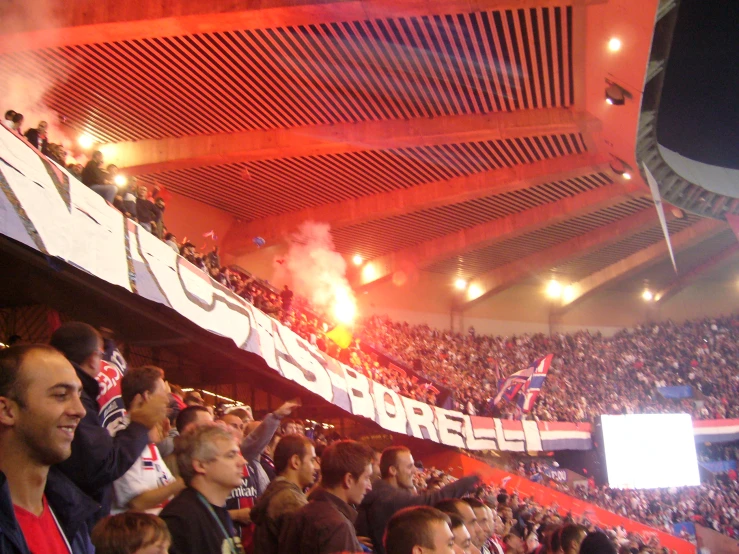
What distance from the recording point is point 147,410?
3.04 metres

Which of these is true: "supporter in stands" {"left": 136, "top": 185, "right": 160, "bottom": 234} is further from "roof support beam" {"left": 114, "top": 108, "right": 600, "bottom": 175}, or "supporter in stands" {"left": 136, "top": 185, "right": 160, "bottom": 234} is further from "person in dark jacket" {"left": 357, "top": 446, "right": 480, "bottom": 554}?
"person in dark jacket" {"left": 357, "top": 446, "right": 480, "bottom": 554}

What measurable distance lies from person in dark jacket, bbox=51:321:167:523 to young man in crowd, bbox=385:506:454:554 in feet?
3.37

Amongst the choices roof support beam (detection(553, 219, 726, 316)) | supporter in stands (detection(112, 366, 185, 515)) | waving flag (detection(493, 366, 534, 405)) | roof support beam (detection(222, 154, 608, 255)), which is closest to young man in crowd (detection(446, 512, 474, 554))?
supporter in stands (detection(112, 366, 185, 515))

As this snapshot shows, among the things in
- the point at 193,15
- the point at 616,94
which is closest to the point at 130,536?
the point at 193,15

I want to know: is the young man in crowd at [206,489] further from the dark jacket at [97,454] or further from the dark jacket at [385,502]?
the dark jacket at [385,502]

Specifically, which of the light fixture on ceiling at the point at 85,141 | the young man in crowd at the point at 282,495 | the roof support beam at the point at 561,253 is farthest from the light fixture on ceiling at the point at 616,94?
the young man in crowd at the point at 282,495

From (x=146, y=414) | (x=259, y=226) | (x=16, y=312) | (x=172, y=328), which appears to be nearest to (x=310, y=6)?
(x=172, y=328)

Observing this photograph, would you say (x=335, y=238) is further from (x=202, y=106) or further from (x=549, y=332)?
(x=549, y=332)

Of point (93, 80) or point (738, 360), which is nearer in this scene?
point (93, 80)

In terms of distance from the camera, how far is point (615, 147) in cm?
1476

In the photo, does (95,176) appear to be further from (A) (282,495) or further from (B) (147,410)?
(A) (282,495)

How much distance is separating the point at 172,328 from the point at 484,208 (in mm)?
11858

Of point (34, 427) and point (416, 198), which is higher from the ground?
point (416, 198)

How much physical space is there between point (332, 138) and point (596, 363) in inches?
688
